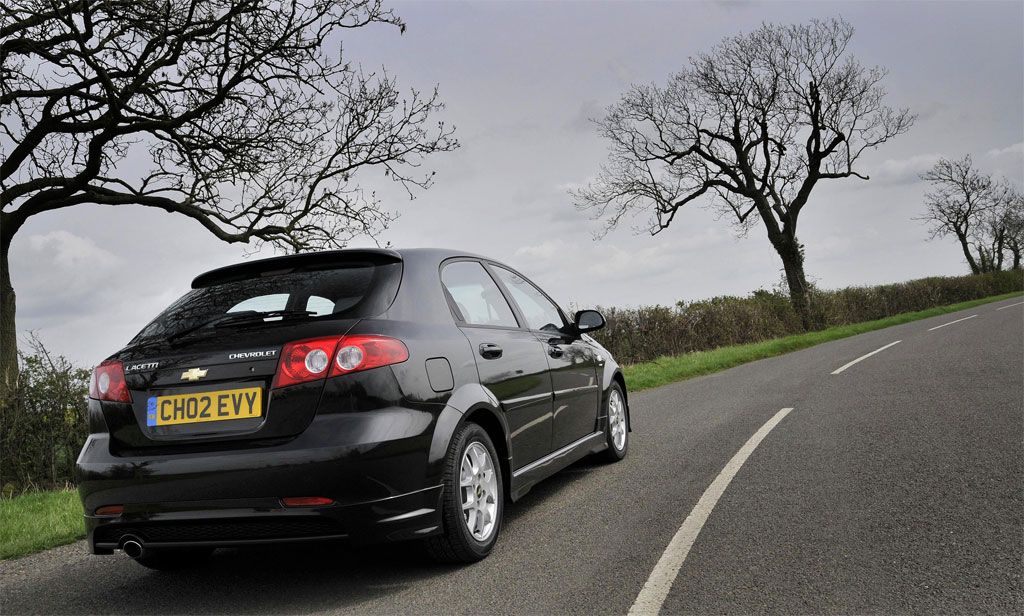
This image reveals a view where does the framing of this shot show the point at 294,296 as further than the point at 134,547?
Yes

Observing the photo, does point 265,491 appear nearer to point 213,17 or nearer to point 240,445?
point 240,445

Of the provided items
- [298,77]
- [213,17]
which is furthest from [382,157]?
[213,17]

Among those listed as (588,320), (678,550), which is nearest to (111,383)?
(678,550)

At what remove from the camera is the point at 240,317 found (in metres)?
4.11

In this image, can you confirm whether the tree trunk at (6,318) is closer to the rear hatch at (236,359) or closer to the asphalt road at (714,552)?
the asphalt road at (714,552)

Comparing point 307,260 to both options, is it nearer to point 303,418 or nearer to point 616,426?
point 303,418

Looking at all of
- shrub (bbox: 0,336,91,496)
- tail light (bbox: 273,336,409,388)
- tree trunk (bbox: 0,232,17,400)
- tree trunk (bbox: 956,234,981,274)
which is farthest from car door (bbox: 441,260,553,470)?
tree trunk (bbox: 956,234,981,274)

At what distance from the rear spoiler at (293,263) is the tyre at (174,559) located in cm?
150

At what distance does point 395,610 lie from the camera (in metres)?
3.64

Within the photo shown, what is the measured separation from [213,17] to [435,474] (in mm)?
12744

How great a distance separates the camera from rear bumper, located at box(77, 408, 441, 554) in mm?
3619

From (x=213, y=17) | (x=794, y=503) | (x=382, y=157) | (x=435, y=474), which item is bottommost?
(x=794, y=503)

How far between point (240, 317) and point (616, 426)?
377 centimetres

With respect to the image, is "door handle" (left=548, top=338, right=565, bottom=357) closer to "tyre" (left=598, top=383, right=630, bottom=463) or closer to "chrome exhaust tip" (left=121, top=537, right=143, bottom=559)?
"tyre" (left=598, top=383, right=630, bottom=463)
